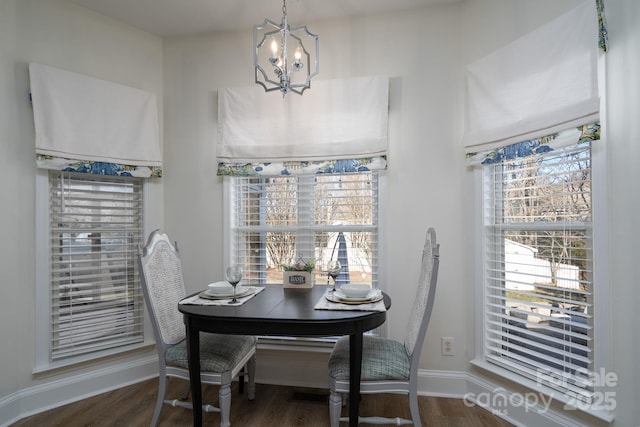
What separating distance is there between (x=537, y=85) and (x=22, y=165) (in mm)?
3352

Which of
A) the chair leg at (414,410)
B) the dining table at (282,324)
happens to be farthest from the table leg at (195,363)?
the chair leg at (414,410)

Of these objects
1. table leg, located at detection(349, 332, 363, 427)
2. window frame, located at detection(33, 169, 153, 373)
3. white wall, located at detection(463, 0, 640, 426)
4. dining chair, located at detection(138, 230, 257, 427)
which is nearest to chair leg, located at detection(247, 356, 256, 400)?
dining chair, located at detection(138, 230, 257, 427)

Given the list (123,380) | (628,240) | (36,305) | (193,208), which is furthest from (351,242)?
(36,305)

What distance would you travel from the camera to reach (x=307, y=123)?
2635mm

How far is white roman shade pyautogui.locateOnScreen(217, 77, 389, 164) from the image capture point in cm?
253

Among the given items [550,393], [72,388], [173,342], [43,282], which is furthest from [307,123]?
[72,388]

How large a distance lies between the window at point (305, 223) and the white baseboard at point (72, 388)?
115 centimetres

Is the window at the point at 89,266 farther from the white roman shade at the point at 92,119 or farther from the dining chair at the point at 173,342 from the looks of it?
the dining chair at the point at 173,342

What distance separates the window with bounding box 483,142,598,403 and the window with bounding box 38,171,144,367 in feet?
9.20

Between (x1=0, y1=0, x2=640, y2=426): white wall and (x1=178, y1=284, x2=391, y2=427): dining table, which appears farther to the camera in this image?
(x1=0, y1=0, x2=640, y2=426): white wall

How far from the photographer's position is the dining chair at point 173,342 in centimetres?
185

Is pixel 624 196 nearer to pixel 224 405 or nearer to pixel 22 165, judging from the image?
pixel 224 405

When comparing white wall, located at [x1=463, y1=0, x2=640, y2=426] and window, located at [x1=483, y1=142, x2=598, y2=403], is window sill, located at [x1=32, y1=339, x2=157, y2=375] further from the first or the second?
white wall, located at [x1=463, y1=0, x2=640, y2=426]

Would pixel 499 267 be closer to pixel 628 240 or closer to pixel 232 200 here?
pixel 628 240
